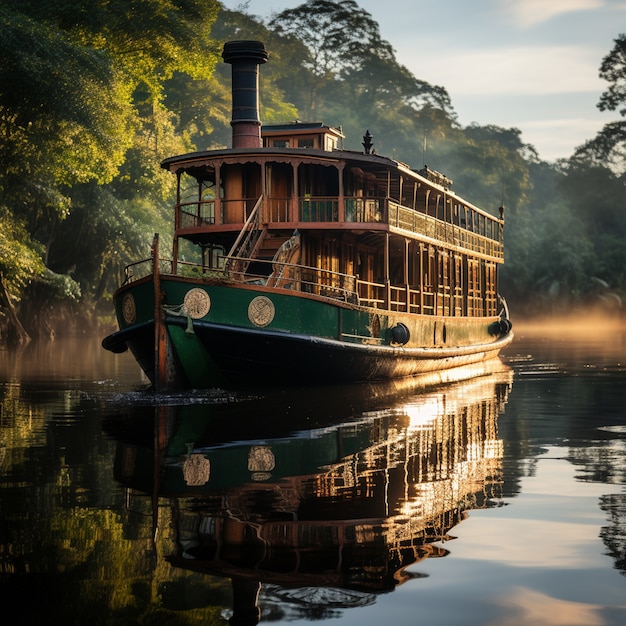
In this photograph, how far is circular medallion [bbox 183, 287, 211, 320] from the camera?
59.6 ft

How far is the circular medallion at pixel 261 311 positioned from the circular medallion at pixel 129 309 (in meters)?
2.28

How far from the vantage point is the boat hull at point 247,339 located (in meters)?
18.2

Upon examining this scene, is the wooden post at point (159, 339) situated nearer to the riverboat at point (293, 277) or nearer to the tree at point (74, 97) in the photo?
the riverboat at point (293, 277)

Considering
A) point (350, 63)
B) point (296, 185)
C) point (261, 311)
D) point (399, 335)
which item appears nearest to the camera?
point (261, 311)

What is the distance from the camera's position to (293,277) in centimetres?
2217

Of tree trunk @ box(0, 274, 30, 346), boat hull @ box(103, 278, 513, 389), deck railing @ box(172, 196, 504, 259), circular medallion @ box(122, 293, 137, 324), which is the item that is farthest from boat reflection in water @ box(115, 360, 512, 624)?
tree trunk @ box(0, 274, 30, 346)

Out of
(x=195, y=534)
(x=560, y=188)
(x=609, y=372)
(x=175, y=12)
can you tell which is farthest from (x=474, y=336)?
(x=560, y=188)

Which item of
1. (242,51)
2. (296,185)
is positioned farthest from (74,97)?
Result: (296,185)

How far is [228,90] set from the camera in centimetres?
6625

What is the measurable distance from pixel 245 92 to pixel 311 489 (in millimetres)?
17836

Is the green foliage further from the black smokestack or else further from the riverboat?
the black smokestack

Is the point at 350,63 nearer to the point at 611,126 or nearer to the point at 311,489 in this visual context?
the point at 611,126

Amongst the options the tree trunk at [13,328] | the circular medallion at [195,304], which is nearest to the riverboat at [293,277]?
the circular medallion at [195,304]

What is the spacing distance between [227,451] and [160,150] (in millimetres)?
36278
